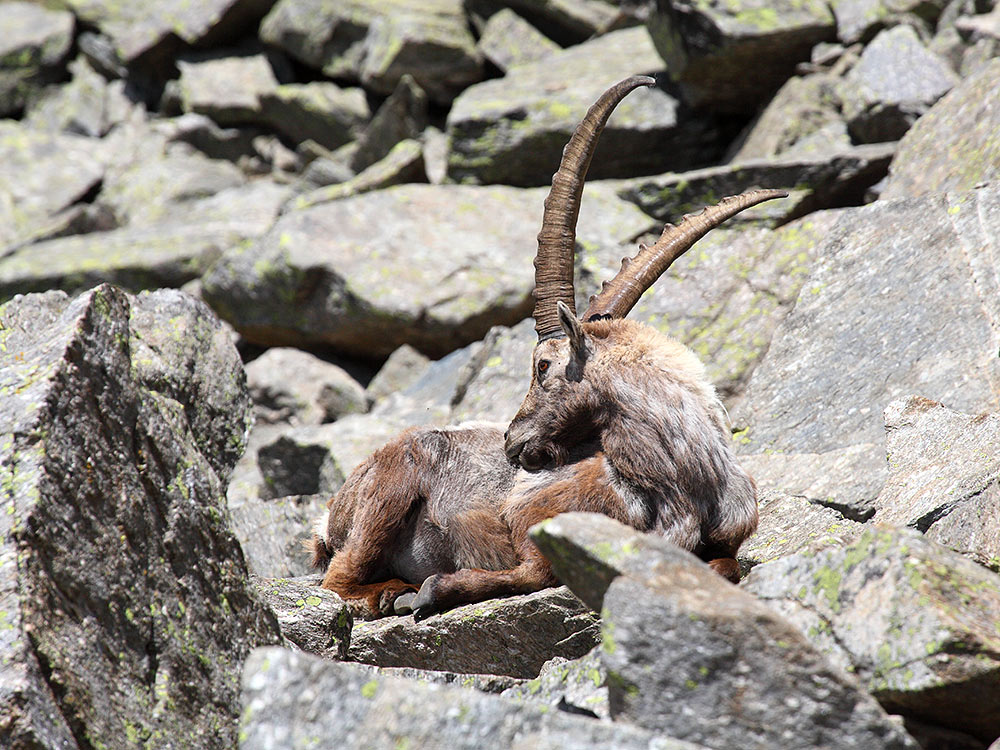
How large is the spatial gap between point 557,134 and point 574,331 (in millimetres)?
8791

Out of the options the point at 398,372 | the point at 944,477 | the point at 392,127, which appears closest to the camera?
the point at 944,477

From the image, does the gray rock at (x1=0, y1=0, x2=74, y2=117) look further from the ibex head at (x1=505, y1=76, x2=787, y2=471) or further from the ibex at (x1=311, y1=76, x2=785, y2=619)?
the ibex head at (x1=505, y1=76, x2=787, y2=471)

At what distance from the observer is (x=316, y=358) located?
13844 millimetres

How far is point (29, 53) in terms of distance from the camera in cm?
2364

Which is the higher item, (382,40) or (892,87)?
(892,87)

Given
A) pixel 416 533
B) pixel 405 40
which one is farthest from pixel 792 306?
pixel 405 40

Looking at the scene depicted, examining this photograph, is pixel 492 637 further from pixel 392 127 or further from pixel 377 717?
pixel 392 127

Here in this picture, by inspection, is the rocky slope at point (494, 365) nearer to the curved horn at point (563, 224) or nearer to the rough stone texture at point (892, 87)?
the rough stone texture at point (892, 87)

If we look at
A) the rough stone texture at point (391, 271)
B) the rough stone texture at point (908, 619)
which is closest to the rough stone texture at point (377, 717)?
the rough stone texture at point (908, 619)

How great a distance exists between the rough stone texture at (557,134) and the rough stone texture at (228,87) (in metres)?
7.46

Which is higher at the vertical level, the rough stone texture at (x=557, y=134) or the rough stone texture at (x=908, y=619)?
the rough stone texture at (x=908, y=619)

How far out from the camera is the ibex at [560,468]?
18.8 ft

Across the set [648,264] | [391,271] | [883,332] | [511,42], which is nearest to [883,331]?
[883,332]

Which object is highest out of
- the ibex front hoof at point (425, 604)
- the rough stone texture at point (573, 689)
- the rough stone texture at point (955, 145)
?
the rough stone texture at point (955, 145)
